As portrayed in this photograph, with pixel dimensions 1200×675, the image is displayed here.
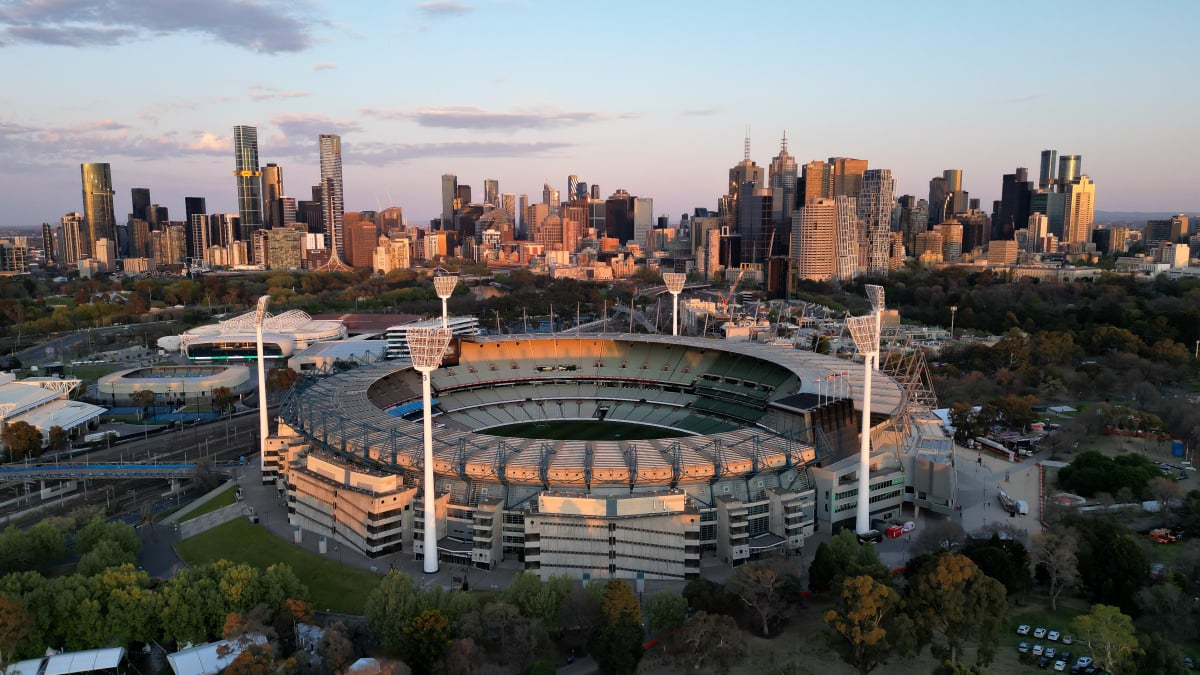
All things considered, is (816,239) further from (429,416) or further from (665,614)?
(665,614)

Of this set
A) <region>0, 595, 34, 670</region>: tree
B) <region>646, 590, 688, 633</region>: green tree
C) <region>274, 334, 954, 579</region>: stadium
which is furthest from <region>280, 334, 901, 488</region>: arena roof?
<region>0, 595, 34, 670</region>: tree

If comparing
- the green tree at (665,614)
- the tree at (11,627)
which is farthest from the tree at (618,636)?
the tree at (11,627)

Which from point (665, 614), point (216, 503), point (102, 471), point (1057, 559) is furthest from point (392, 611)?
point (102, 471)

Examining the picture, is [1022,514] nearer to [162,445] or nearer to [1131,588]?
[1131,588]

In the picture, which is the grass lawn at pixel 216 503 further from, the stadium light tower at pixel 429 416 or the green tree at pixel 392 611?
the green tree at pixel 392 611

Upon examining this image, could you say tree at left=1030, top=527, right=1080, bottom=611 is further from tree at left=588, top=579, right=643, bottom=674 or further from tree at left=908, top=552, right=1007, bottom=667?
tree at left=588, top=579, right=643, bottom=674

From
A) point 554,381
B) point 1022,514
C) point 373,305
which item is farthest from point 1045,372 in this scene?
point 373,305
